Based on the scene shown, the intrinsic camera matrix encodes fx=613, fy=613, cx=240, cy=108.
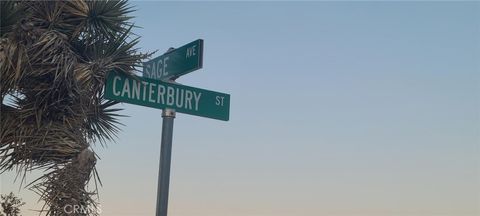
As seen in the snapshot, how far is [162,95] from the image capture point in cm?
457

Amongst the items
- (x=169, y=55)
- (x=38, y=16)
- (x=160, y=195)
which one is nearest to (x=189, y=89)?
(x=169, y=55)

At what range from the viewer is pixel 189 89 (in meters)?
4.72

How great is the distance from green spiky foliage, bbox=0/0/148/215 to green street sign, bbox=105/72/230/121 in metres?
0.18

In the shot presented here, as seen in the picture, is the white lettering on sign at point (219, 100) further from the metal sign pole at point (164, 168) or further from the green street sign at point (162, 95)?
the metal sign pole at point (164, 168)

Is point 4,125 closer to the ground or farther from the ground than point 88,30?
Result: closer to the ground

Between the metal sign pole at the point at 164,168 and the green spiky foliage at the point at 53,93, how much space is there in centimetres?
67

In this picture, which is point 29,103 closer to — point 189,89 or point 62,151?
point 62,151

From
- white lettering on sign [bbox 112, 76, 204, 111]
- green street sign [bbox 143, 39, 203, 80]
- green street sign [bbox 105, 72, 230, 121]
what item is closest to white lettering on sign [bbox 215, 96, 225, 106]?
green street sign [bbox 105, 72, 230, 121]

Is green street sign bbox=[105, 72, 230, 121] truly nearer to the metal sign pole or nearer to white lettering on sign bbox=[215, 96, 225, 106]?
white lettering on sign bbox=[215, 96, 225, 106]

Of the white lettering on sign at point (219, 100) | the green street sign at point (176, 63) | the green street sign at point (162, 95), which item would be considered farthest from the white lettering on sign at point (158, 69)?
the white lettering on sign at point (219, 100)

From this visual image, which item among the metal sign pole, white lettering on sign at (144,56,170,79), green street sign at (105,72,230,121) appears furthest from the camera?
→ white lettering on sign at (144,56,170,79)

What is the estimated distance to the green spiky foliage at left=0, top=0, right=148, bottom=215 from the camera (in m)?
4.77

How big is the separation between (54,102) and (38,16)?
2.94 ft

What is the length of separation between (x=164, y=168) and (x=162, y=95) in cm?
64
